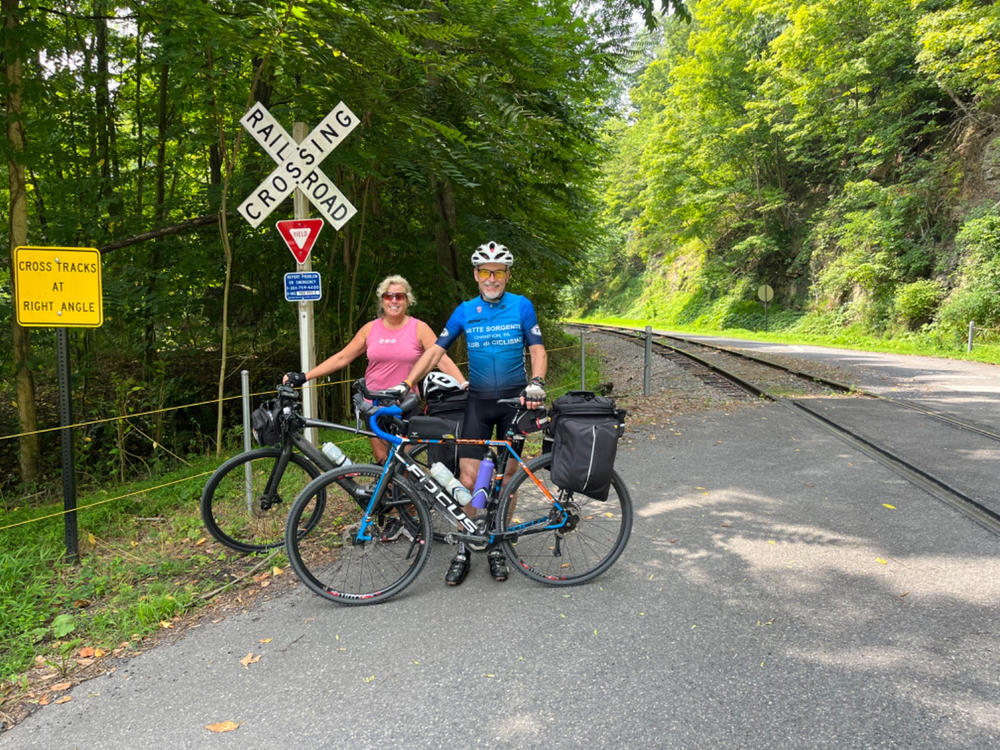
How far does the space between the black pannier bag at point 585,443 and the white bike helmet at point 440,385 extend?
1.11 m

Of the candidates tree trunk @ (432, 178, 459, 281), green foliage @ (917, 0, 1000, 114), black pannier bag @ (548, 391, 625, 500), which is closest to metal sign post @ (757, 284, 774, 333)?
green foliage @ (917, 0, 1000, 114)

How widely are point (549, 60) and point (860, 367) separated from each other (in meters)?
12.7

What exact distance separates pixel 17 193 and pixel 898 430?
10183 mm

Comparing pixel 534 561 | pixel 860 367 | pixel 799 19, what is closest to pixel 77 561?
pixel 534 561

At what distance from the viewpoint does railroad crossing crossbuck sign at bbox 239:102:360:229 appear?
4.84 metres

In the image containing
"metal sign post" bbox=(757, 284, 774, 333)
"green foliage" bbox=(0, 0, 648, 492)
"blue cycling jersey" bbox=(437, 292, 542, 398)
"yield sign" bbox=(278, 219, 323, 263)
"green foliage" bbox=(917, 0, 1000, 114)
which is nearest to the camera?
"blue cycling jersey" bbox=(437, 292, 542, 398)

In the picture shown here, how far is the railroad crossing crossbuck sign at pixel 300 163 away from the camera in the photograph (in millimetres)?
4836

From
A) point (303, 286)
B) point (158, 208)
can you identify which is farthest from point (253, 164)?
point (303, 286)

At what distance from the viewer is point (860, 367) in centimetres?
1553

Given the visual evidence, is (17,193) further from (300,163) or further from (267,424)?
(267,424)

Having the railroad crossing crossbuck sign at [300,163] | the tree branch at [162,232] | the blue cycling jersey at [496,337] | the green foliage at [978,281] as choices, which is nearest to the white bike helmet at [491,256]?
the blue cycling jersey at [496,337]

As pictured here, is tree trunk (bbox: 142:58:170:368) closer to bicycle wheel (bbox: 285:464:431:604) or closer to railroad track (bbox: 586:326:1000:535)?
bicycle wheel (bbox: 285:464:431:604)

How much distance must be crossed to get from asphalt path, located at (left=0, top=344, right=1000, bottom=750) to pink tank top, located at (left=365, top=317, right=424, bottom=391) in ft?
4.42

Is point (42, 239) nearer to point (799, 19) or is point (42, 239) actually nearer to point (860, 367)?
point (860, 367)
